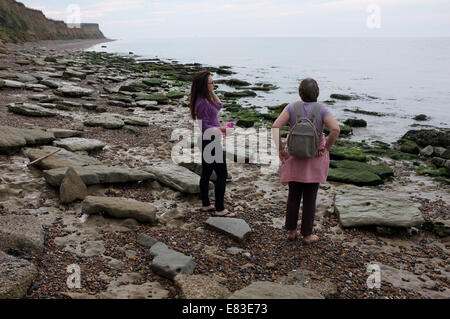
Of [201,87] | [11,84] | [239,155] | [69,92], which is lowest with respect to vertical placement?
[239,155]

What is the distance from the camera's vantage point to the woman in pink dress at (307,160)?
438cm

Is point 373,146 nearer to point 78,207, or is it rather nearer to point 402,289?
point 402,289

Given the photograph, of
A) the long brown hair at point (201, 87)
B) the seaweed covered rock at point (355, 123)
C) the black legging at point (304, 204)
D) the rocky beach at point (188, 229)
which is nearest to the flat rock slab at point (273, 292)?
the rocky beach at point (188, 229)

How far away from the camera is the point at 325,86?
107 feet

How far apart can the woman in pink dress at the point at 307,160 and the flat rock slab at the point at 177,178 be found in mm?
2203

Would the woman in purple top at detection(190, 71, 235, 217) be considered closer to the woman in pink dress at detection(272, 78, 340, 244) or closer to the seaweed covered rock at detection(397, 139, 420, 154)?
the woman in pink dress at detection(272, 78, 340, 244)

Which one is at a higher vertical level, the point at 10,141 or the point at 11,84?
the point at 11,84

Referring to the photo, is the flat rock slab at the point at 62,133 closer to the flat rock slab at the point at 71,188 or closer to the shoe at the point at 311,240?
the flat rock slab at the point at 71,188

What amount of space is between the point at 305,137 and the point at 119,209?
9.55 ft

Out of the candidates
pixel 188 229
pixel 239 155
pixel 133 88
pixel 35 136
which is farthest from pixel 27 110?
pixel 133 88

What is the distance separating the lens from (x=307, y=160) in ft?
14.8

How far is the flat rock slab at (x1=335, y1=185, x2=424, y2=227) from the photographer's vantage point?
18.4 feet

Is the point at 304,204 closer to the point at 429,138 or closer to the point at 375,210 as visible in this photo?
the point at 375,210
